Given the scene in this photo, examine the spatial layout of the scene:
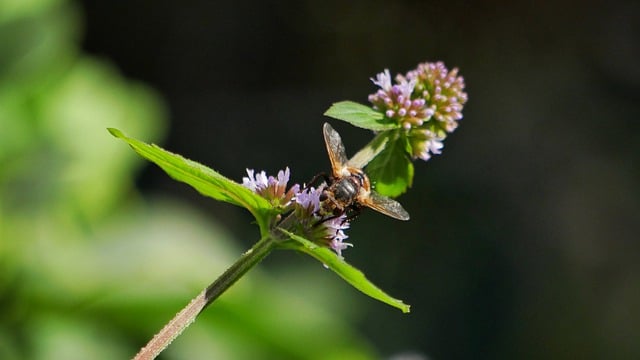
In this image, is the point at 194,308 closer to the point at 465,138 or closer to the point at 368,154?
the point at 368,154

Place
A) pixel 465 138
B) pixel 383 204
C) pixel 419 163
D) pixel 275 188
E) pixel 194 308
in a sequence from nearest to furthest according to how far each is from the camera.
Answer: pixel 194 308 < pixel 275 188 < pixel 383 204 < pixel 419 163 < pixel 465 138

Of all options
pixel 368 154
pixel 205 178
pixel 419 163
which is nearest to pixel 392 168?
pixel 368 154

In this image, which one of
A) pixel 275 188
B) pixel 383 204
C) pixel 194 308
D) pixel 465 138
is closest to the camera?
pixel 194 308

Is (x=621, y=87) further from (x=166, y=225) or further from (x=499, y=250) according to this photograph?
(x=166, y=225)

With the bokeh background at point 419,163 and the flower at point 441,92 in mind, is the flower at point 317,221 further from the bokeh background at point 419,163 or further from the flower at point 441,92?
the bokeh background at point 419,163

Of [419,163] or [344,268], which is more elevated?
[419,163]

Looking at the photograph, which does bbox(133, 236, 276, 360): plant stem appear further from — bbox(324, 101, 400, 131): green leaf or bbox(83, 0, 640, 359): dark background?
bbox(83, 0, 640, 359): dark background

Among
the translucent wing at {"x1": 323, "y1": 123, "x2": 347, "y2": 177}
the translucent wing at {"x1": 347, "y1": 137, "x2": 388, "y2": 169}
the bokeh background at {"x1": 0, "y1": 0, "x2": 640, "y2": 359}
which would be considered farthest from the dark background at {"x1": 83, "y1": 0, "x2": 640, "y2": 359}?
the translucent wing at {"x1": 347, "y1": 137, "x2": 388, "y2": 169}
